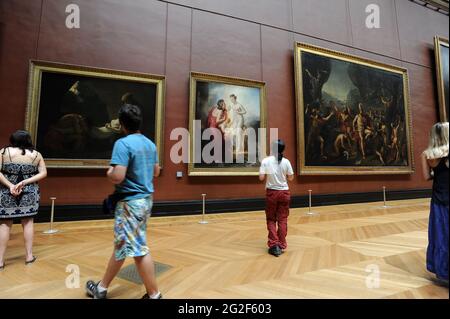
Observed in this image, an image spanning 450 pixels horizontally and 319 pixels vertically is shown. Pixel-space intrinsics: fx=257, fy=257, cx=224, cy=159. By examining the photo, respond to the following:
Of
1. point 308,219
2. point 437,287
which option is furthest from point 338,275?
point 308,219

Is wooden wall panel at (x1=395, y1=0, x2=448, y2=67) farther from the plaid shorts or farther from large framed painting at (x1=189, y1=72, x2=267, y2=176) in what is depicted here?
the plaid shorts

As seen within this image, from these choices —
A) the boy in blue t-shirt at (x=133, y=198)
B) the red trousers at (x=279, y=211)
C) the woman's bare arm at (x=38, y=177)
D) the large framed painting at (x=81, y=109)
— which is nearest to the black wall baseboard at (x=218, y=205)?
the large framed painting at (x=81, y=109)

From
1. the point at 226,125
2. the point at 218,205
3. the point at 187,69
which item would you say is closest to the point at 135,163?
the point at 218,205

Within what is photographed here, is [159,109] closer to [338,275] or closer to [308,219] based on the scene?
[308,219]

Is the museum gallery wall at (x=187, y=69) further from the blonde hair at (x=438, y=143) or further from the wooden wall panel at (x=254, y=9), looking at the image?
the blonde hair at (x=438, y=143)

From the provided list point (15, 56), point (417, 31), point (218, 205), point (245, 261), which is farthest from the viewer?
point (417, 31)

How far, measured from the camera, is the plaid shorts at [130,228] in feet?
6.61

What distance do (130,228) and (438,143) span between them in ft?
9.69

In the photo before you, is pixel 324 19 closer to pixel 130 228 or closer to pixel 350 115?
pixel 350 115

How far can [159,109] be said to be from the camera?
21.7 feet

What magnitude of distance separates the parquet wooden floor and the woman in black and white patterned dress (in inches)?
17.6

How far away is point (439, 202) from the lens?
2547mm

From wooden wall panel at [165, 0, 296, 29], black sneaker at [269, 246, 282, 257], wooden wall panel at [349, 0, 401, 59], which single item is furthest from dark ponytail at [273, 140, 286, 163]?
wooden wall panel at [349, 0, 401, 59]

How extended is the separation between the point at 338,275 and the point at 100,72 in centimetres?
636
